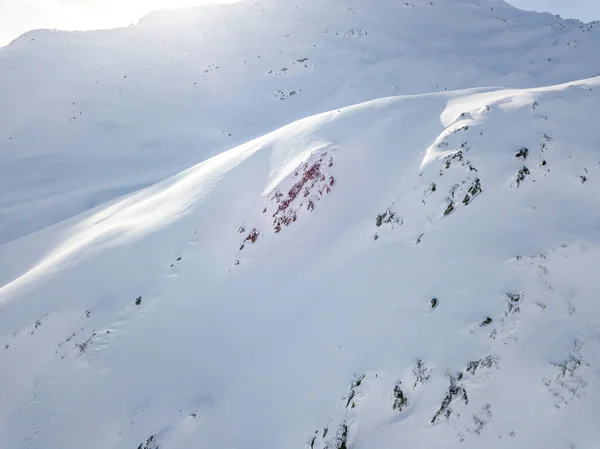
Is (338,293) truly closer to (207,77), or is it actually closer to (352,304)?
(352,304)

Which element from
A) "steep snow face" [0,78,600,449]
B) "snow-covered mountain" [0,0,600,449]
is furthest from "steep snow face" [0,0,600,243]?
"steep snow face" [0,78,600,449]

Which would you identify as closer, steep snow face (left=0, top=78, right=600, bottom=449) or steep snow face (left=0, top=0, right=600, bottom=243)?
steep snow face (left=0, top=78, right=600, bottom=449)

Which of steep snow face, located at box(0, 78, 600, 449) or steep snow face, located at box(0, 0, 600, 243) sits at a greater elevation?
steep snow face, located at box(0, 0, 600, 243)

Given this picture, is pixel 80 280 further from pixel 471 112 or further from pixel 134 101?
pixel 134 101

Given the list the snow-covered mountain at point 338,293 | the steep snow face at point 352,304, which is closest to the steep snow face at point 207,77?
the snow-covered mountain at point 338,293

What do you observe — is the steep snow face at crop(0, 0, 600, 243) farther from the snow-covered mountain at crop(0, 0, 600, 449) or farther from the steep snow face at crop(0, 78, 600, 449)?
the steep snow face at crop(0, 78, 600, 449)
